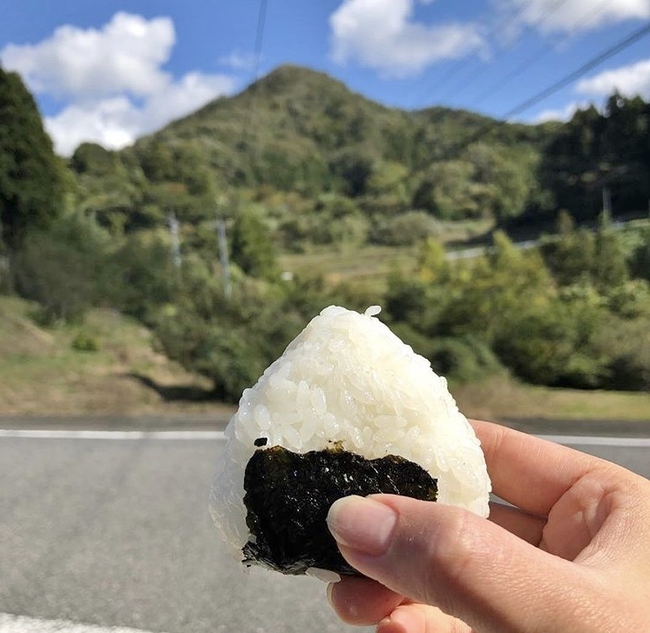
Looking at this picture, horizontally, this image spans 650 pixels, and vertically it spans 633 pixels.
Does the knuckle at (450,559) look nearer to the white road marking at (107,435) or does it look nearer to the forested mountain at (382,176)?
the white road marking at (107,435)

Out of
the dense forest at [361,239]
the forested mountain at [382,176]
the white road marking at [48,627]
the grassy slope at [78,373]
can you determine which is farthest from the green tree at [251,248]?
the white road marking at [48,627]

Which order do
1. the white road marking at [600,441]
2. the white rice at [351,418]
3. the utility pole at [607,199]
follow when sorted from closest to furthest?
the white rice at [351,418], the white road marking at [600,441], the utility pole at [607,199]

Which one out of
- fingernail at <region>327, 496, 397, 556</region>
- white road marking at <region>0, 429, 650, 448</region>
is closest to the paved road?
white road marking at <region>0, 429, 650, 448</region>

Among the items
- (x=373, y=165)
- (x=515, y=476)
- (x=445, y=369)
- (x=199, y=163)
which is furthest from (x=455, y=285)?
(x=373, y=165)

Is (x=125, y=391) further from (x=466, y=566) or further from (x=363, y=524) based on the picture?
(x=466, y=566)


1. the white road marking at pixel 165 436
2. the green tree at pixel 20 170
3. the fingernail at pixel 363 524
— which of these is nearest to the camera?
the fingernail at pixel 363 524

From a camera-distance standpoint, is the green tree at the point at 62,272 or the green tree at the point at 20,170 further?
the green tree at the point at 20,170
